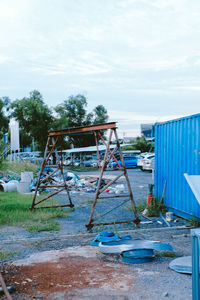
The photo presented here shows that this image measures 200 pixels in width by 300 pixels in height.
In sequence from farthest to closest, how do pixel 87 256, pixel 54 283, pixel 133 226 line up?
pixel 133 226, pixel 87 256, pixel 54 283

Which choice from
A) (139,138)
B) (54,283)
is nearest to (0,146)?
(54,283)

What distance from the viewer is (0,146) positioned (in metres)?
12.6

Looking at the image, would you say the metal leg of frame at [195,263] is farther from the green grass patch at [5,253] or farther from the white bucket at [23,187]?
the white bucket at [23,187]

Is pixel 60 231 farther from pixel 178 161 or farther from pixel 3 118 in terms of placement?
pixel 3 118

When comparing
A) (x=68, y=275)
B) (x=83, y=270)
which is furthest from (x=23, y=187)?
(x=68, y=275)

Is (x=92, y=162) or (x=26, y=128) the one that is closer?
(x=92, y=162)

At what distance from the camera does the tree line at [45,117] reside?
135 ft

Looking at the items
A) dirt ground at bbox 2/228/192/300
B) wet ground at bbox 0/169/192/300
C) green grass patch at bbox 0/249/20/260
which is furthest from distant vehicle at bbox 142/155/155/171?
green grass patch at bbox 0/249/20/260

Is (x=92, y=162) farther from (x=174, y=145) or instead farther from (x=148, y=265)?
(x=148, y=265)

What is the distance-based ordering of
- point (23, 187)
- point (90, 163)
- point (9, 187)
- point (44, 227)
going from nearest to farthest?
point (44, 227), point (23, 187), point (9, 187), point (90, 163)

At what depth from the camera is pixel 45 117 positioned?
135ft

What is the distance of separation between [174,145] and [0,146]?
6.70 metres

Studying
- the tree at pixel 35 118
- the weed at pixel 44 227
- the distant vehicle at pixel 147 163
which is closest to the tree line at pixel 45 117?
the tree at pixel 35 118

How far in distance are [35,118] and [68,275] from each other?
37.3 metres
